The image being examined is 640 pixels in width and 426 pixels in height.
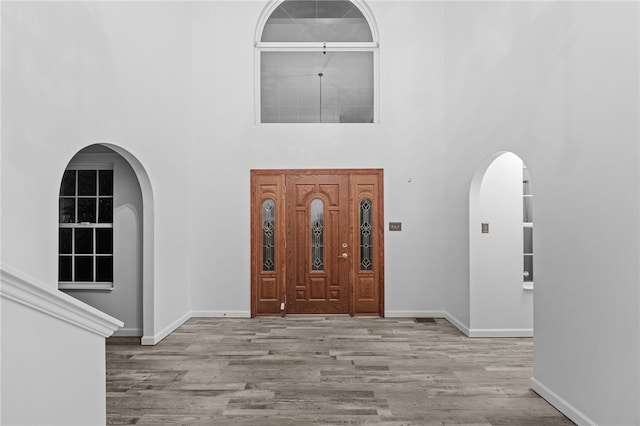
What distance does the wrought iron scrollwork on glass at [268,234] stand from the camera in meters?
6.59

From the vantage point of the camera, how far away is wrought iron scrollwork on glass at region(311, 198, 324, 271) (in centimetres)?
662

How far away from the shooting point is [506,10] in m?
4.32

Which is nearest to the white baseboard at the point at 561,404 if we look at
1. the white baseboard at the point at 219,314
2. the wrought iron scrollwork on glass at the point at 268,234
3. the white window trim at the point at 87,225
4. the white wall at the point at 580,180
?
the white wall at the point at 580,180

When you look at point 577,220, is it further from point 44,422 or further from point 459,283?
point 44,422

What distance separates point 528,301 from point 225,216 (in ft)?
14.2

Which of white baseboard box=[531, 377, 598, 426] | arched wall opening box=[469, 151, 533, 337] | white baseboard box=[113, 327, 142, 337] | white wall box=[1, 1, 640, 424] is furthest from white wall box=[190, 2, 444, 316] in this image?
white baseboard box=[531, 377, 598, 426]

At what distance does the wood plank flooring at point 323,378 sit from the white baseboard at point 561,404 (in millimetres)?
58

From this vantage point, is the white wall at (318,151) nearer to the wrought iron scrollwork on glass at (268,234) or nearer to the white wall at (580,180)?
the wrought iron scrollwork on glass at (268,234)

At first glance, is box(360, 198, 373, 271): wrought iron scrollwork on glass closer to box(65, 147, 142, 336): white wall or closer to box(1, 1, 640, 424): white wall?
box(1, 1, 640, 424): white wall

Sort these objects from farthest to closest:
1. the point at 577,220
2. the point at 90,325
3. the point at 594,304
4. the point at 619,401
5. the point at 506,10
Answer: the point at 506,10, the point at 577,220, the point at 594,304, the point at 619,401, the point at 90,325

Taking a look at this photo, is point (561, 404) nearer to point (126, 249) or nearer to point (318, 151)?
point (318, 151)

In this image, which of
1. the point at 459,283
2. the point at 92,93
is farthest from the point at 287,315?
the point at 92,93

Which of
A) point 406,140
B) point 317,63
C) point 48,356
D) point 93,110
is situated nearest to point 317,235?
point 406,140

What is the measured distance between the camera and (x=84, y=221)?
208 inches
